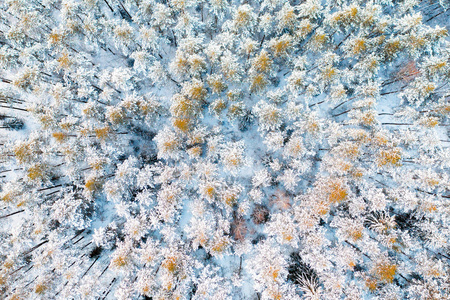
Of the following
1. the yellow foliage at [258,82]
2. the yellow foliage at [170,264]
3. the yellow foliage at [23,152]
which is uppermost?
the yellow foliage at [23,152]

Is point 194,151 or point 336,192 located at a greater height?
point 194,151

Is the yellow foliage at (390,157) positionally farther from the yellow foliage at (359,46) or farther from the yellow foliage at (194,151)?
the yellow foliage at (194,151)

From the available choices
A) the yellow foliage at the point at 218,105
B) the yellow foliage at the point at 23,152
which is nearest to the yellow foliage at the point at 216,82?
the yellow foliage at the point at 218,105

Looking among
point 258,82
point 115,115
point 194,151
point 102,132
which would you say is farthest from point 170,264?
point 258,82

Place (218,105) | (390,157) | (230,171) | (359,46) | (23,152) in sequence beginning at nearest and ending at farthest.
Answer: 1. (390,157)
2. (23,152)
3. (359,46)
4. (218,105)
5. (230,171)

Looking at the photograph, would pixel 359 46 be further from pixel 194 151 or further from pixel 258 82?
pixel 194 151

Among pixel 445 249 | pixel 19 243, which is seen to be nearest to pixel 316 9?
pixel 445 249

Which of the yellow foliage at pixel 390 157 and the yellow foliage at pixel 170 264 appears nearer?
the yellow foliage at pixel 170 264

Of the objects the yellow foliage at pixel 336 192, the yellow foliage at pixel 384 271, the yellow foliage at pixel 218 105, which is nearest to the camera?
the yellow foliage at pixel 384 271

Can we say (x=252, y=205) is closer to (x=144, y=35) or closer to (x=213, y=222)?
(x=213, y=222)
